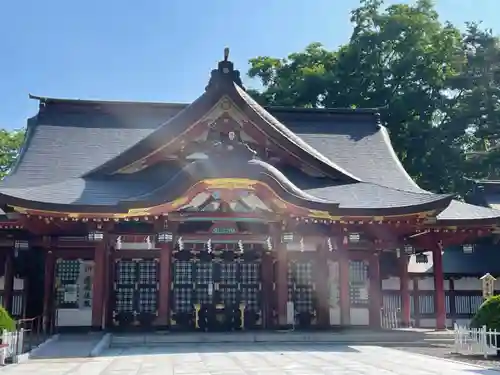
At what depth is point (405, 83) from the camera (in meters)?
39.0

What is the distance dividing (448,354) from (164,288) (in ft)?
25.0

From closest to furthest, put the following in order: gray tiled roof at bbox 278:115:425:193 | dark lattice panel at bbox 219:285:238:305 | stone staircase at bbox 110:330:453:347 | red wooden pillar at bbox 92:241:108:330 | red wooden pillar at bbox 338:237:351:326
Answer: stone staircase at bbox 110:330:453:347, red wooden pillar at bbox 92:241:108:330, red wooden pillar at bbox 338:237:351:326, dark lattice panel at bbox 219:285:238:305, gray tiled roof at bbox 278:115:425:193

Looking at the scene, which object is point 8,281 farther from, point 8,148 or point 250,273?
point 8,148

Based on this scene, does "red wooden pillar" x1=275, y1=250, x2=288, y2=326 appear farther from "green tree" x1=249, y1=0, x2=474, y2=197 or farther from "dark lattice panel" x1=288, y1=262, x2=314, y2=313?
"green tree" x1=249, y1=0, x2=474, y2=197

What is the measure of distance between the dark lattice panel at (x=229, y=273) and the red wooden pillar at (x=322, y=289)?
2.46 metres

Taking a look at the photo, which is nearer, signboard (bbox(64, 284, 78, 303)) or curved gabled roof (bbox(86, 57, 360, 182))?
signboard (bbox(64, 284, 78, 303))

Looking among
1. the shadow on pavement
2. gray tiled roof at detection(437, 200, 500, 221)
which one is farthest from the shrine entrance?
gray tiled roof at detection(437, 200, 500, 221)

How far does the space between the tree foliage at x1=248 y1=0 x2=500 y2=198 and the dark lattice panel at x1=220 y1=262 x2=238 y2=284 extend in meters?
22.9

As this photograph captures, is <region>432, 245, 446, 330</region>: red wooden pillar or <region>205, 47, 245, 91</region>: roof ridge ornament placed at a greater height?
<region>205, 47, 245, 91</region>: roof ridge ornament

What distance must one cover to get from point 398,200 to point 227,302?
19.0 feet

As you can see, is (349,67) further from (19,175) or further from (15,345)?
(15,345)

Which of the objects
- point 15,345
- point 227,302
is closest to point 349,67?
point 227,302

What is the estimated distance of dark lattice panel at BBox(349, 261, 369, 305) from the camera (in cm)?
1783

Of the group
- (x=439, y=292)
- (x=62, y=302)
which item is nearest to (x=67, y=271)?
(x=62, y=302)
